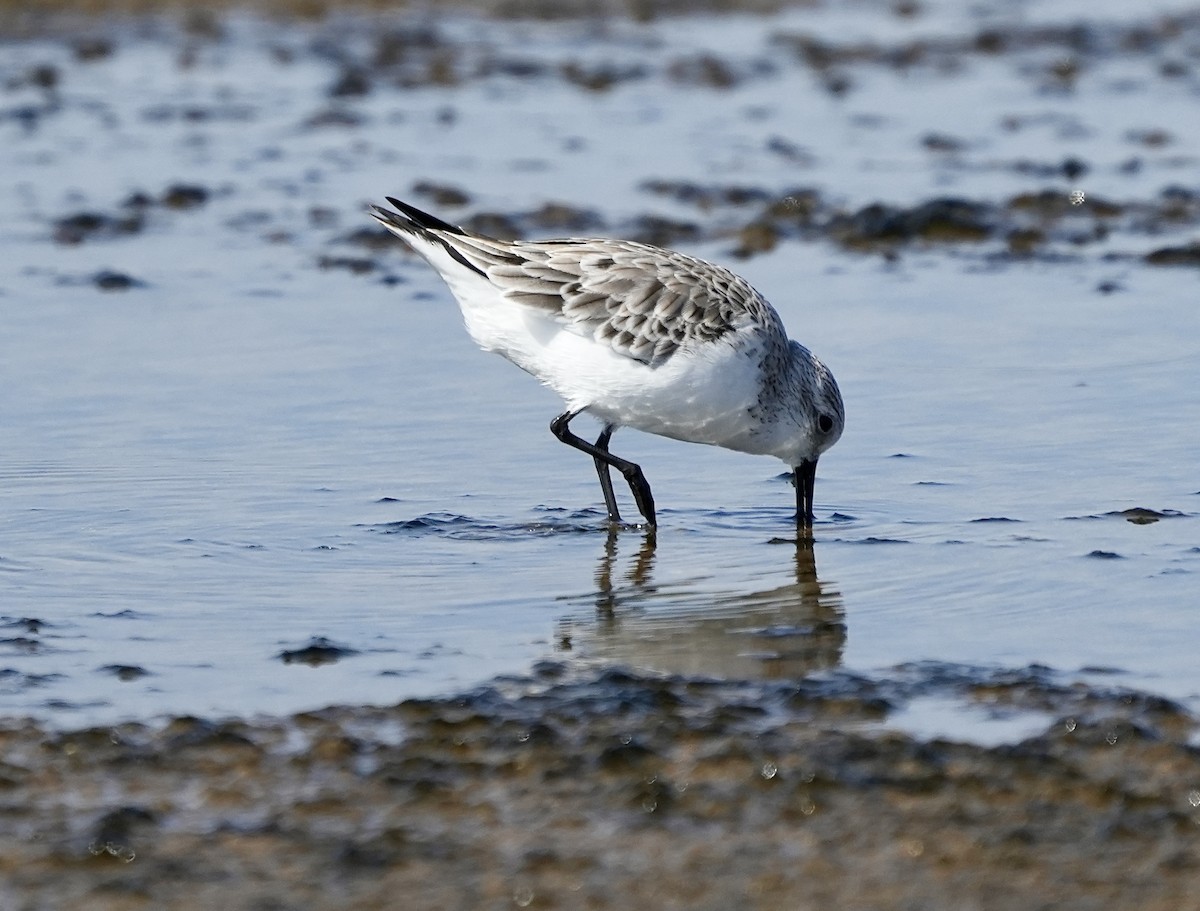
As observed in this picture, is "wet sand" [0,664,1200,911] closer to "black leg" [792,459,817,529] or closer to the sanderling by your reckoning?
"black leg" [792,459,817,529]

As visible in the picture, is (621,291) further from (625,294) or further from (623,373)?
(623,373)

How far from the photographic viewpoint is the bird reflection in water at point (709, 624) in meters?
6.68

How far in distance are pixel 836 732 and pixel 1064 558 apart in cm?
222

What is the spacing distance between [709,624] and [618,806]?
179 cm

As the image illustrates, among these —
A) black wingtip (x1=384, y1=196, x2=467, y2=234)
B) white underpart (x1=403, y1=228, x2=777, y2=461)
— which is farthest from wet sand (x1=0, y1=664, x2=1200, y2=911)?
black wingtip (x1=384, y1=196, x2=467, y2=234)

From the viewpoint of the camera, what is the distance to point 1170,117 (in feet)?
59.8

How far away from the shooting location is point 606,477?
29.1ft

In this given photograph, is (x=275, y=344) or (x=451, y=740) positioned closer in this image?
(x=451, y=740)

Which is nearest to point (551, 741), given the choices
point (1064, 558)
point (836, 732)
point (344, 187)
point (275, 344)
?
point (836, 732)

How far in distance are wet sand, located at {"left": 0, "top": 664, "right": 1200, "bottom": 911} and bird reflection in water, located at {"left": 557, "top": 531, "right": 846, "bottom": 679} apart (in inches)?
14.5

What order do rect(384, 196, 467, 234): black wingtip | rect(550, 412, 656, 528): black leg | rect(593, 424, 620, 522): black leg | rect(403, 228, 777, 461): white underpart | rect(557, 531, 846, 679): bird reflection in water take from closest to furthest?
rect(557, 531, 846, 679): bird reflection in water < rect(403, 228, 777, 461): white underpart < rect(550, 412, 656, 528): black leg < rect(593, 424, 620, 522): black leg < rect(384, 196, 467, 234): black wingtip

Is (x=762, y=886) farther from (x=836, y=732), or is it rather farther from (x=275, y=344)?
(x=275, y=344)

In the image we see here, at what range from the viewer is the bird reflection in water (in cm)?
668

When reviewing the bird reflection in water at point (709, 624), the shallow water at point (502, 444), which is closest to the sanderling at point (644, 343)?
the shallow water at point (502, 444)
